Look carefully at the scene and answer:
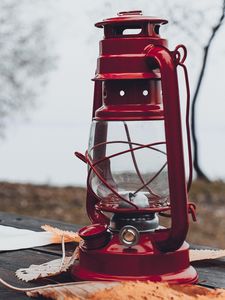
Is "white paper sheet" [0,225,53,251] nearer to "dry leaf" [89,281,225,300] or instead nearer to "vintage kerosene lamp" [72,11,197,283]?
"vintage kerosene lamp" [72,11,197,283]

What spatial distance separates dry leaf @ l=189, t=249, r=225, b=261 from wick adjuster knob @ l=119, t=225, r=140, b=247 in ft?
0.83

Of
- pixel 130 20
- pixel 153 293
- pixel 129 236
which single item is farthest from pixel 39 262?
pixel 130 20

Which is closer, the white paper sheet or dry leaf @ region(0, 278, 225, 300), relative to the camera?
dry leaf @ region(0, 278, 225, 300)

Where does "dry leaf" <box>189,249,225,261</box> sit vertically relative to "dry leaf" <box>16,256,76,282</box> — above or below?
below

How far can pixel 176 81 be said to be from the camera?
49.4 inches

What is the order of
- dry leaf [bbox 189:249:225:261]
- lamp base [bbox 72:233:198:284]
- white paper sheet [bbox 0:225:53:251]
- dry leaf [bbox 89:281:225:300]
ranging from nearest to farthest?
dry leaf [bbox 89:281:225:300] < lamp base [bbox 72:233:198:284] < dry leaf [bbox 189:249:225:261] < white paper sheet [bbox 0:225:53:251]

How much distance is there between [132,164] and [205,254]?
0.33 meters

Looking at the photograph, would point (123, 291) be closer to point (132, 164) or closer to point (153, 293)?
point (153, 293)

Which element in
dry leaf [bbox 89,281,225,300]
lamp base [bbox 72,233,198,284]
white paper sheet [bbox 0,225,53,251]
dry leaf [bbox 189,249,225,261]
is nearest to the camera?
dry leaf [bbox 89,281,225,300]

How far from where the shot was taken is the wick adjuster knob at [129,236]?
52.2 inches

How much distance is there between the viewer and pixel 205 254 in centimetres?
157

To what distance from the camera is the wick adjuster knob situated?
1.33 meters

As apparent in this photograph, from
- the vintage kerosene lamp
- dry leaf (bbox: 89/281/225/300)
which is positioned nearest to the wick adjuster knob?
the vintage kerosene lamp

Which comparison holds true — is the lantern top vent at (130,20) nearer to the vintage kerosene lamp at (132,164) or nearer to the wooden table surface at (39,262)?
the vintage kerosene lamp at (132,164)
